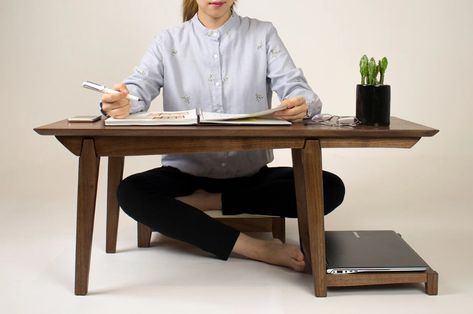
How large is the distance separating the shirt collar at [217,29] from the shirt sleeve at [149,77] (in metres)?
0.12

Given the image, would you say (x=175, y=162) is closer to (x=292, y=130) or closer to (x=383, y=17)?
(x=292, y=130)

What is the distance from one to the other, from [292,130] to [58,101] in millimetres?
2132

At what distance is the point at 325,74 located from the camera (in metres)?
3.69

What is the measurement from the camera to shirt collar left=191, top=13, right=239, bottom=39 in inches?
89.8

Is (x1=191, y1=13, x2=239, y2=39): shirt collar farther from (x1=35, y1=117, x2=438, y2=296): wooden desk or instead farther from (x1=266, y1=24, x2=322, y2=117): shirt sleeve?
(x1=35, y1=117, x2=438, y2=296): wooden desk

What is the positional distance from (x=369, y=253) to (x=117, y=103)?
2.42 feet

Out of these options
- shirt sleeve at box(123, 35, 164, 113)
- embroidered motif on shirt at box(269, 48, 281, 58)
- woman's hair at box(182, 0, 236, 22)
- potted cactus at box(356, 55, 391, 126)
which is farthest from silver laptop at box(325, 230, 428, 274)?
woman's hair at box(182, 0, 236, 22)

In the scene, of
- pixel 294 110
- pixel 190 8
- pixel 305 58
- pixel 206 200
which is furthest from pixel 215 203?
pixel 305 58

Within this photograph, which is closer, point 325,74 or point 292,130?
point 292,130

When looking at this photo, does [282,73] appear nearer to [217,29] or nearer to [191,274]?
[217,29]
